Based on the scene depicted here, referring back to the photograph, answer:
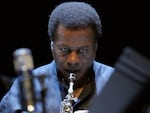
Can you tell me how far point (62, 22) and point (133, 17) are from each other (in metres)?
1.13

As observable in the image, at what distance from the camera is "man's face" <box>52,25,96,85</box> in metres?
1.94

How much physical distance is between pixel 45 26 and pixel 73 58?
1133mm

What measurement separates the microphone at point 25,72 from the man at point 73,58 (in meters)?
0.58

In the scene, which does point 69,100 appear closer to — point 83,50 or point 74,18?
point 83,50

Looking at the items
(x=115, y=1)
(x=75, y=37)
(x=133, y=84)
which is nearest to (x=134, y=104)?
(x=133, y=84)

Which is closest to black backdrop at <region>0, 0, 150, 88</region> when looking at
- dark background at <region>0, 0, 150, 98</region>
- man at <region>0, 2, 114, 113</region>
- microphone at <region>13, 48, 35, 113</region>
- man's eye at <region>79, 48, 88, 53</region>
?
dark background at <region>0, 0, 150, 98</region>

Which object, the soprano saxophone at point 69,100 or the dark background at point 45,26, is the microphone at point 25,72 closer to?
the soprano saxophone at point 69,100

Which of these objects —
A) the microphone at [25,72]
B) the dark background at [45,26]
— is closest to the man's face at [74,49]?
the microphone at [25,72]

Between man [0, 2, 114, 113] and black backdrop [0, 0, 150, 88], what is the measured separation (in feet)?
3.01

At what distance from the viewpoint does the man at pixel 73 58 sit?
6.40 ft

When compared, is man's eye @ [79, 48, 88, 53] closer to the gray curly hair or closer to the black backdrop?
the gray curly hair

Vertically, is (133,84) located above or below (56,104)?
above

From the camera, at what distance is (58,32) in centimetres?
199

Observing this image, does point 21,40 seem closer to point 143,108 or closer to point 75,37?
point 75,37
